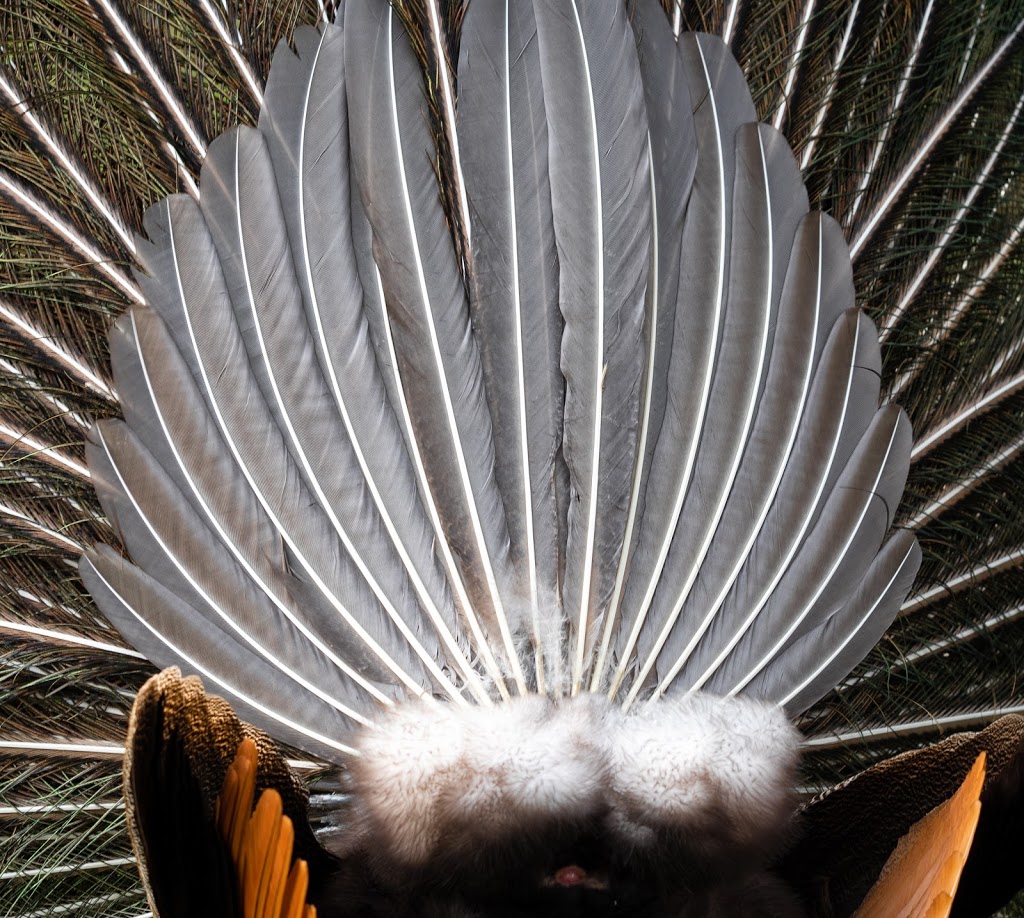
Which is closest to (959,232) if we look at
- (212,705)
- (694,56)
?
(694,56)

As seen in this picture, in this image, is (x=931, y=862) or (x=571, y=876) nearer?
(x=931, y=862)

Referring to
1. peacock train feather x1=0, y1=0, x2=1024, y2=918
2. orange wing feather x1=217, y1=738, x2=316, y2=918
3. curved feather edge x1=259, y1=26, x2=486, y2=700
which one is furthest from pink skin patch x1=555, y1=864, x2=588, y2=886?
orange wing feather x1=217, y1=738, x2=316, y2=918

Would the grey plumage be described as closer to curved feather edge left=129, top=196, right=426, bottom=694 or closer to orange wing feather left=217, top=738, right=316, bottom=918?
curved feather edge left=129, top=196, right=426, bottom=694

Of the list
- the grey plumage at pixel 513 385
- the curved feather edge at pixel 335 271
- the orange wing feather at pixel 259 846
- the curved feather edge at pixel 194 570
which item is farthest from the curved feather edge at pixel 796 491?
the orange wing feather at pixel 259 846

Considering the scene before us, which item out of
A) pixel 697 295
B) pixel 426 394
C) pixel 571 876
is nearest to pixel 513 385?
pixel 426 394

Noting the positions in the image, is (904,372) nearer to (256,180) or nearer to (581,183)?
(581,183)

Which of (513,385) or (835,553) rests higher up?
(513,385)

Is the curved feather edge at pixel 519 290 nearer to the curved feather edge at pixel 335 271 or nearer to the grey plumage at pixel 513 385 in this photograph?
the grey plumage at pixel 513 385

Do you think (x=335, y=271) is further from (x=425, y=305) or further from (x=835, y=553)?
(x=835, y=553)
